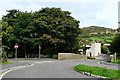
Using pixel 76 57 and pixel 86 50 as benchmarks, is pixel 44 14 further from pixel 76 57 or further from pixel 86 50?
pixel 86 50

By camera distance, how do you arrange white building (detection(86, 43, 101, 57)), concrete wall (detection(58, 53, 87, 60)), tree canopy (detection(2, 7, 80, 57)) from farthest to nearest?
white building (detection(86, 43, 101, 57)) → tree canopy (detection(2, 7, 80, 57)) → concrete wall (detection(58, 53, 87, 60))

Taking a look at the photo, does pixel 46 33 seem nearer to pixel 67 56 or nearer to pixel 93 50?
pixel 67 56

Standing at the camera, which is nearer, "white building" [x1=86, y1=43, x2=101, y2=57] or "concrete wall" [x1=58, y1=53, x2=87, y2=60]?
"concrete wall" [x1=58, y1=53, x2=87, y2=60]

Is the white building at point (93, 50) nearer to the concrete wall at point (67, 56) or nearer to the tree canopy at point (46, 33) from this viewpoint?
the tree canopy at point (46, 33)

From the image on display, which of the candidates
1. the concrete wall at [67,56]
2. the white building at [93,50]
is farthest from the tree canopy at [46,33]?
the white building at [93,50]

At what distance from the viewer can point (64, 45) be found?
67.4 m

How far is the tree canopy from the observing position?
65688 millimetres

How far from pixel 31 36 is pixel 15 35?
317 cm

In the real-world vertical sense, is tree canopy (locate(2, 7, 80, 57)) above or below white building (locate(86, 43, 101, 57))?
above

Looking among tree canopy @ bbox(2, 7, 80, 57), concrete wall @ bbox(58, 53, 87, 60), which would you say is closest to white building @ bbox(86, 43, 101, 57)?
tree canopy @ bbox(2, 7, 80, 57)

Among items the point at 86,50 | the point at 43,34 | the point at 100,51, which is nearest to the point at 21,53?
the point at 43,34

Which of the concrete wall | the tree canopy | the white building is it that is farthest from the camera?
the white building

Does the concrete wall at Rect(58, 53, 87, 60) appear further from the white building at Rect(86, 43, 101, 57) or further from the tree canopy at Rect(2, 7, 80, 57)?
the white building at Rect(86, 43, 101, 57)

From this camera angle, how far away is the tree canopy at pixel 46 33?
2586 inches
